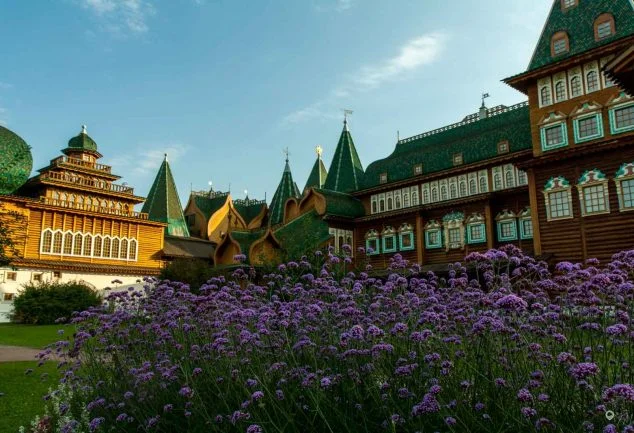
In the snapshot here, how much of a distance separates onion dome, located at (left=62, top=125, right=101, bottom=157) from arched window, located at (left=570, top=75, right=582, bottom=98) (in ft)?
122

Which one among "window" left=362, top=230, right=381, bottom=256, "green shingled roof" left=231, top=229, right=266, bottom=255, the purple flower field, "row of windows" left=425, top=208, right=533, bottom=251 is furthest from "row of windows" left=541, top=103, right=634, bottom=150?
"green shingled roof" left=231, top=229, right=266, bottom=255

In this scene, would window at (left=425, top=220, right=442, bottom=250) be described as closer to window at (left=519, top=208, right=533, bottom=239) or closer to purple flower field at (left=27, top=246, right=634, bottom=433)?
window at (left=519, top=208, right=533, bottom=239)

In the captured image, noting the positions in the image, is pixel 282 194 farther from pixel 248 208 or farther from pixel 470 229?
pixel 470 229

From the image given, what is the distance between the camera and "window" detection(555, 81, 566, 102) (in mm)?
22750

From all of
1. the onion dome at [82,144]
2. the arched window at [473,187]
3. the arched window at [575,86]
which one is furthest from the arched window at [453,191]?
A: the onion dome at [82,144]

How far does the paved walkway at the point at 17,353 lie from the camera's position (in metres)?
14.6

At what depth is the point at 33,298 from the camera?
30281 millimetres

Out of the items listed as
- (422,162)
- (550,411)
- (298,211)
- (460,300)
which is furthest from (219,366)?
(298,211)

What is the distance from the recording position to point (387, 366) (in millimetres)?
5352

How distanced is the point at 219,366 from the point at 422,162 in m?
29.0

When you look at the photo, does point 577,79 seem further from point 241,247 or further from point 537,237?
point 241,247

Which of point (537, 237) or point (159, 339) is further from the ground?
point (537, 237)

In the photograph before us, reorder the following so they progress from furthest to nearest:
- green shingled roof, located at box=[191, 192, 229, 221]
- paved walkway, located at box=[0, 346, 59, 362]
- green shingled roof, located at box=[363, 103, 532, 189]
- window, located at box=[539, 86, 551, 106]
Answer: green shingled roof, located at box=[191, 192, 229, 221] → green shingled roof, located at box=[363, 103, 532, 189] → window, located at box=[539, 86, 551, 106] → paved walkway, located at box=[0, 346, 59, 362]

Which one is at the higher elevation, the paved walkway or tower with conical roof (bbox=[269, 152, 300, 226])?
tower with conical roof (bbox=[269, 152, 300, 226])
